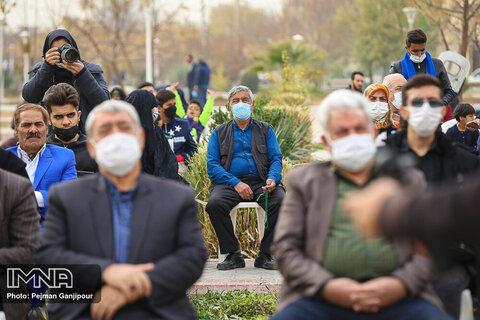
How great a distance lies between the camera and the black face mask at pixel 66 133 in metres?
6.39

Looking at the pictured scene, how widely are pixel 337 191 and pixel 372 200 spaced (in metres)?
0.80

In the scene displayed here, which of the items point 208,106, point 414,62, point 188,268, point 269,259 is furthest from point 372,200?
point 208,106

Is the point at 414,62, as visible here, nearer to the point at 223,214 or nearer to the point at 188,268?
the point at 223,214

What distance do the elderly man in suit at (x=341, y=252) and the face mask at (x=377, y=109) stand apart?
9.91ft

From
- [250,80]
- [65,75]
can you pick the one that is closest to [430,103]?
[65,75]

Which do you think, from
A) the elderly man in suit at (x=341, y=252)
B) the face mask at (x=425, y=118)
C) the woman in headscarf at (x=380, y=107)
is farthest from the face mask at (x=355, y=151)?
the woman in headscarf at (x=380, y=107)

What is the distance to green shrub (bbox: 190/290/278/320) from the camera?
625 cm

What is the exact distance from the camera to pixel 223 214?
24.9 ft

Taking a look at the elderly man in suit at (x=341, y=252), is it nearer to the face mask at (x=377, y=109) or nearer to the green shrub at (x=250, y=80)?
the face mask at (x=377, y=109)

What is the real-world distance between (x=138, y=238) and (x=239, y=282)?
127 inches

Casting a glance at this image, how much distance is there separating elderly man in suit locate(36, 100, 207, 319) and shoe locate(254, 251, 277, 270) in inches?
137

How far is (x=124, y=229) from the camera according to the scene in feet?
12.8

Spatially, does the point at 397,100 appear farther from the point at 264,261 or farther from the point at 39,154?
the point at 39,154

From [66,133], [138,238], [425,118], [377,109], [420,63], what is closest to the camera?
[138,238]
